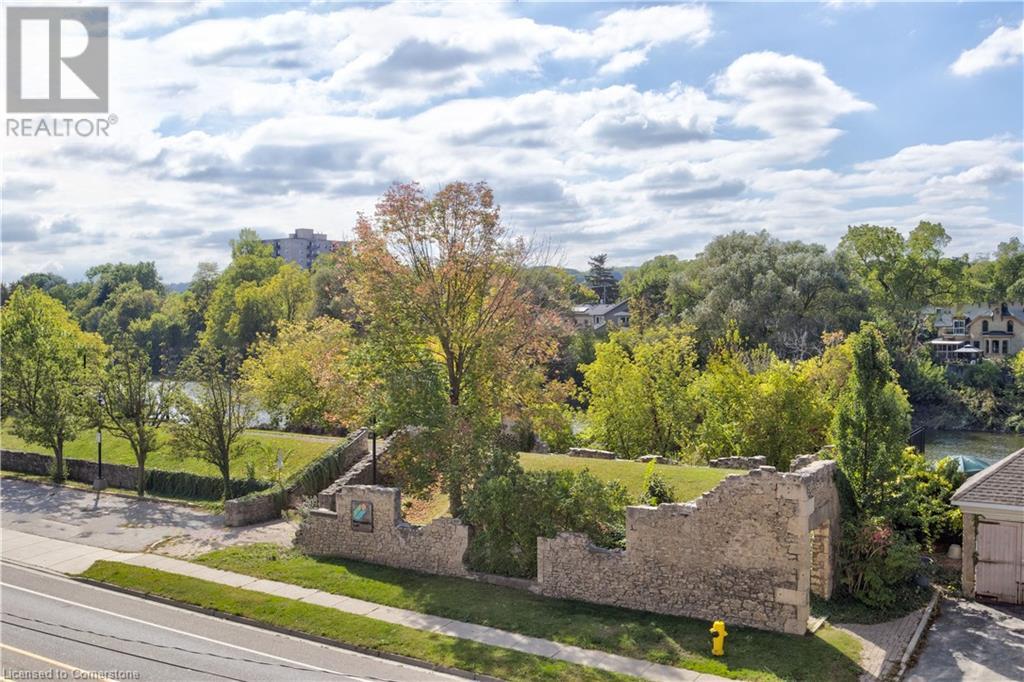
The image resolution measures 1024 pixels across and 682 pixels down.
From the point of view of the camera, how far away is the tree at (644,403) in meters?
33.0

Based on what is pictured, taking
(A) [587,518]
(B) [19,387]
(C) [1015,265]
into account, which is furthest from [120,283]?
(A) [587,518]

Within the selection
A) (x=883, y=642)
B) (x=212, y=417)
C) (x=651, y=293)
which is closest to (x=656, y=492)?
(x=883, y=642)

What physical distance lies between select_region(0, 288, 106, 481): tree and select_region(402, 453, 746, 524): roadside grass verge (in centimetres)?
1521

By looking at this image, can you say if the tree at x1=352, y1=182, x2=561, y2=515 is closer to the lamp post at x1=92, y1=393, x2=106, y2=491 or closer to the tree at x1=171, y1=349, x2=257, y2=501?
the tree at x1=171, y1=349, x2=257, y2=501

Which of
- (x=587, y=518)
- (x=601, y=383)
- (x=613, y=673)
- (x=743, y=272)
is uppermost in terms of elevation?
(x=743, y=272)

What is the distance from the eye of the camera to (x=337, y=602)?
2066cm

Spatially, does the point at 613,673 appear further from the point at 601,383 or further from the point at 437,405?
the point at 601,383

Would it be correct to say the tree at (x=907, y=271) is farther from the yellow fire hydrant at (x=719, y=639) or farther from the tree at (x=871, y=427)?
Answer: the yellow fire hydrant at (x=719, y=639)

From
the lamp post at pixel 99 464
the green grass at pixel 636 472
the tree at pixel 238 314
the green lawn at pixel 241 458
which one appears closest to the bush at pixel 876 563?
the green grass at pixel 636 472

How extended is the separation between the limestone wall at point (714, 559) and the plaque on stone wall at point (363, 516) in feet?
17.3

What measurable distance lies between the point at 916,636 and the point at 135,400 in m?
27.1

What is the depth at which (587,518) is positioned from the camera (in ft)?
68.9

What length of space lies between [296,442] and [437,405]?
12797 mm

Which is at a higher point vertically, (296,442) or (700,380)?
(700,380)
